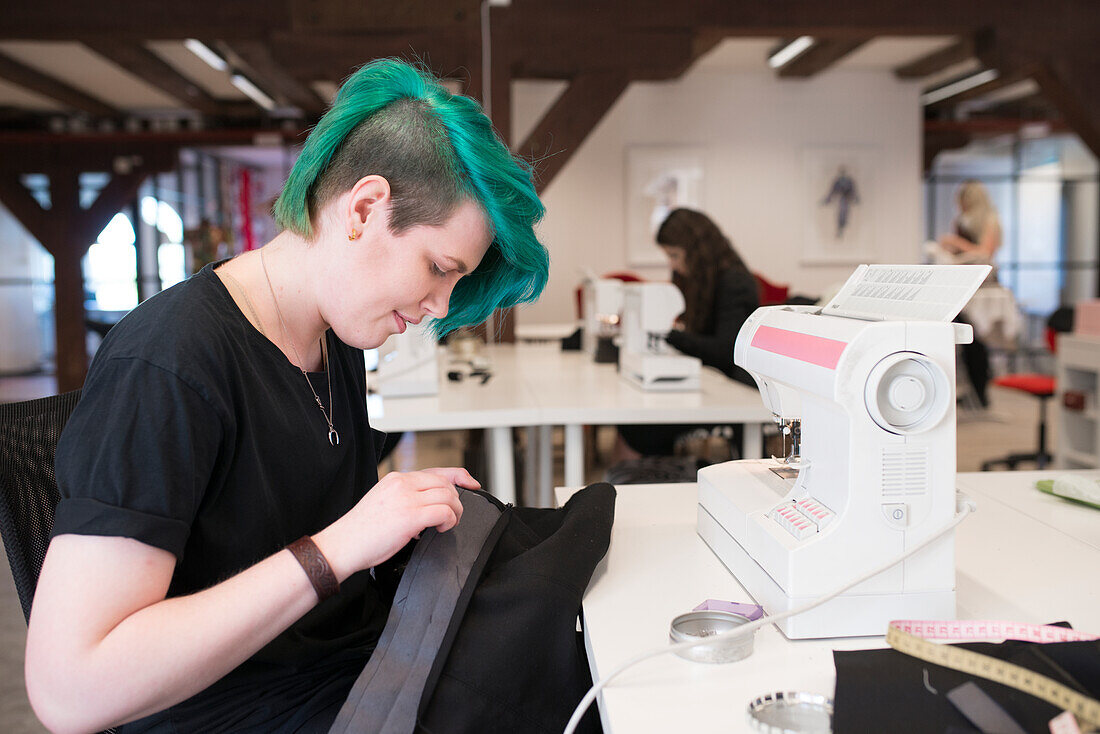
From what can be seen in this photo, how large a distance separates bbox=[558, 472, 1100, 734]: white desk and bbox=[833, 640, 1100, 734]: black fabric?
0.07m

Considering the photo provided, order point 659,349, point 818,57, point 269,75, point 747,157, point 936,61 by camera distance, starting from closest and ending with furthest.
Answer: point 659,349 → point 269,75 → point 818,57 → point 936,61 → point 747,157

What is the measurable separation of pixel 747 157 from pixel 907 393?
7549mm

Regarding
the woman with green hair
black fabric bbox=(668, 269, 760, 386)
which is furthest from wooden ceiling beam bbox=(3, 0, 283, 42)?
the woman with green hair

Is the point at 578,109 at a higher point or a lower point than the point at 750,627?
higher

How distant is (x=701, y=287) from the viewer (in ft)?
12.2

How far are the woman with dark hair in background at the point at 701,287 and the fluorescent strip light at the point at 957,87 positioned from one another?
530 cm

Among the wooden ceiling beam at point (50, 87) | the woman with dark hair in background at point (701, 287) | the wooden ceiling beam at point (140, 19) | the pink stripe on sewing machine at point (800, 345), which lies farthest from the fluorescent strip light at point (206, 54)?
the pink stripe on sewing machine at point (800, 345)

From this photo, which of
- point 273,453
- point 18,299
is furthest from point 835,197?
point 18,299

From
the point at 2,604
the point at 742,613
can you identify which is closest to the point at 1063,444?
the point at 742,613

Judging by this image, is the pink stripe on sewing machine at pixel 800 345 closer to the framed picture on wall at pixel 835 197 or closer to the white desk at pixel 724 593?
→ the white desk at pixel 724 593

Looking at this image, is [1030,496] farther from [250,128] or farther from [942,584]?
[250,128]

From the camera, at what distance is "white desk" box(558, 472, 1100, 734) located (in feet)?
2.72

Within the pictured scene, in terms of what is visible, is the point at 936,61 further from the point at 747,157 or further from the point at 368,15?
the point at 368,15

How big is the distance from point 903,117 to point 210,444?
8.48 metres
